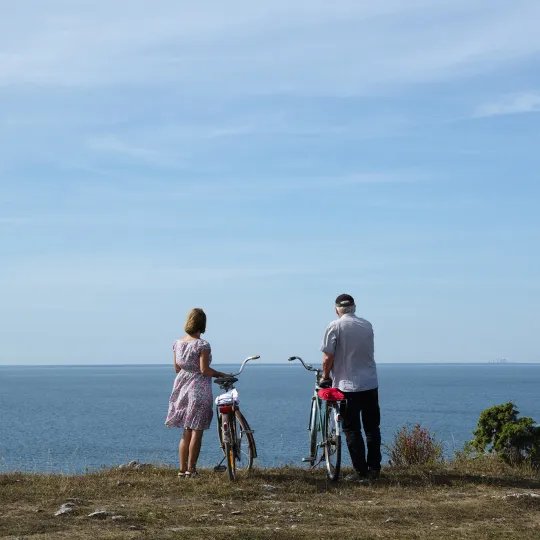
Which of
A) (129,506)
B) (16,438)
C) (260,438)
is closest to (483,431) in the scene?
(129,506)

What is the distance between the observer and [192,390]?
1137 cm

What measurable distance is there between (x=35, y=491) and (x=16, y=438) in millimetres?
46457

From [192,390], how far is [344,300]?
2422 millimetres


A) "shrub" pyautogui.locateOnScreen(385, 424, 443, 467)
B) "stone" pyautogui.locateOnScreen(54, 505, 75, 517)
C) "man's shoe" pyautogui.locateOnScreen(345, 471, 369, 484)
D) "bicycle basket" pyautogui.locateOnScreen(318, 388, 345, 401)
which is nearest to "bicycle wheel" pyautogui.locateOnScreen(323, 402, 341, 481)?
"bicycle basket" pyautogui.locateOnScreen(318, 388, 345, 401)

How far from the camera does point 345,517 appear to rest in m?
8.87

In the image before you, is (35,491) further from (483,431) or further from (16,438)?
(16,438)

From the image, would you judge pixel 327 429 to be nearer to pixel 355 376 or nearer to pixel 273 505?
pixel 355 376

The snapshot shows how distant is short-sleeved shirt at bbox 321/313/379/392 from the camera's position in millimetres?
11281

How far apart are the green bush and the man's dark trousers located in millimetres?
2759

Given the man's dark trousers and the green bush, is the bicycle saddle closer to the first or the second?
the man's dark trousers

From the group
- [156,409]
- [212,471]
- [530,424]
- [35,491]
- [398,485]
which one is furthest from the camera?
[156,409]

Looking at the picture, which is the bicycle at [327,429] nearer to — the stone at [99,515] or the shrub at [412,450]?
the shrub at [412,450]

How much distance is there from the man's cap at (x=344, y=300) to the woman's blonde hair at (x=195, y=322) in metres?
1.88

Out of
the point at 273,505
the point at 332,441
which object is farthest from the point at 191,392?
the point at 273,505
